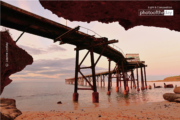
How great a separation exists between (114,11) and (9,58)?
12.8 ft

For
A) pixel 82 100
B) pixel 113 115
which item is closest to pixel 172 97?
pixel 113 115

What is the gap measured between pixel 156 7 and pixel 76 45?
11.0 meters

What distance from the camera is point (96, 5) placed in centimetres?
238

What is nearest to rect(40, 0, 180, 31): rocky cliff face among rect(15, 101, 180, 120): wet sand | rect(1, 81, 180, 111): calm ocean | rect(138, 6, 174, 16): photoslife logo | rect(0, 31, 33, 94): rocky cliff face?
rect(138, 6, 174, 16): photoslife logo

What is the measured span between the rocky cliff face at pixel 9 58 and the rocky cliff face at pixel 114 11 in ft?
8.84

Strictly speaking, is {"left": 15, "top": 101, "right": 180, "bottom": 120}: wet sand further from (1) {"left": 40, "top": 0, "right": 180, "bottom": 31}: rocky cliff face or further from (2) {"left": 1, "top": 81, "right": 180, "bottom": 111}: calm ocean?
(1) {"left": 40, "top": 0, "right": 180, "bottom": 31}: rocky cliff face

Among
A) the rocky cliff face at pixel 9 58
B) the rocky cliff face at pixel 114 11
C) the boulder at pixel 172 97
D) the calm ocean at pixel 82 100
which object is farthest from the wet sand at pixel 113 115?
the rocky cliff face at pixel 114 11

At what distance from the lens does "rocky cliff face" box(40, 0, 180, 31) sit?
7.59 feet

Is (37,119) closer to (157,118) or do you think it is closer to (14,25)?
(157,118)

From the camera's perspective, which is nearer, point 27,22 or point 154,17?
point 154,17

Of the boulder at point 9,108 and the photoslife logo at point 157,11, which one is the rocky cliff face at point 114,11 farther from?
the boulder at point 9,108

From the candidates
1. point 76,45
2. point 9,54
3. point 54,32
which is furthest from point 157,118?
point 76,45

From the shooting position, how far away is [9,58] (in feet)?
13.6

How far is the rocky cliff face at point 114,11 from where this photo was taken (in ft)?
7.59
